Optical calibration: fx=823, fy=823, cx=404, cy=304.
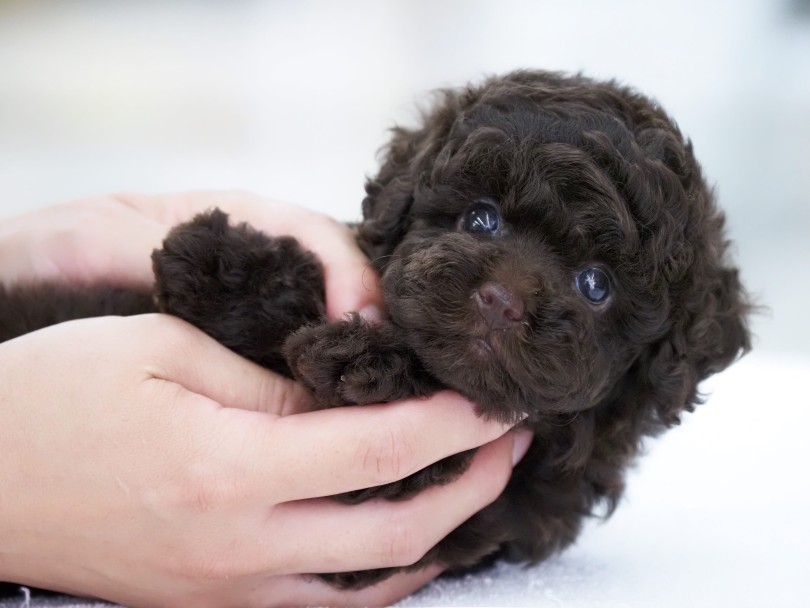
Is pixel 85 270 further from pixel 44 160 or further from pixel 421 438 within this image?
pixel 44 160

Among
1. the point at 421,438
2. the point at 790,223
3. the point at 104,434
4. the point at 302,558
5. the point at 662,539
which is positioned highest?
the point at 790,223

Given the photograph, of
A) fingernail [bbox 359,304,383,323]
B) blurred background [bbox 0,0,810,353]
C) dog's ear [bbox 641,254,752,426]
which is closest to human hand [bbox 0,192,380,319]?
fingernail [bbox 359,304,383,323]

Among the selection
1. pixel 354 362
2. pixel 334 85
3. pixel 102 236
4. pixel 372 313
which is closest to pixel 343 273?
pixel 372 313

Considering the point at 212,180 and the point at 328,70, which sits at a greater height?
the point at 328,70

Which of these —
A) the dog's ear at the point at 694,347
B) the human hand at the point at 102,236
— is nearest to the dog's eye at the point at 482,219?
the human hand at the point at 102,236

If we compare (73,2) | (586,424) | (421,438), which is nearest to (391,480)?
(421,438)

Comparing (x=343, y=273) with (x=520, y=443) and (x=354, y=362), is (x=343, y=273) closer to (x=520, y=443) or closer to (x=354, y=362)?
(x=354, y=362)
